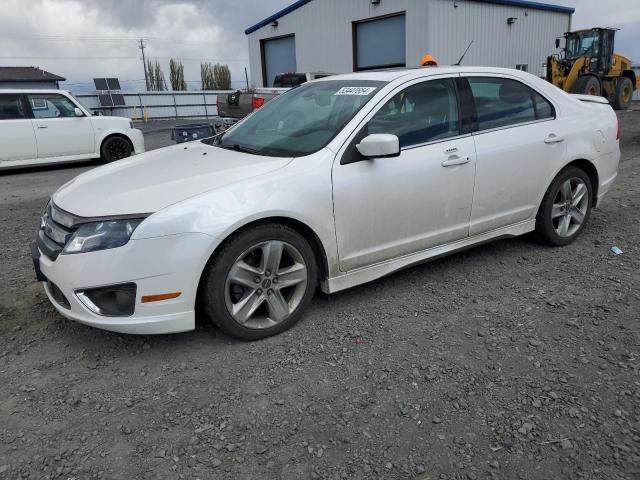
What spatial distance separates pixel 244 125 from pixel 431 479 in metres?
3.04

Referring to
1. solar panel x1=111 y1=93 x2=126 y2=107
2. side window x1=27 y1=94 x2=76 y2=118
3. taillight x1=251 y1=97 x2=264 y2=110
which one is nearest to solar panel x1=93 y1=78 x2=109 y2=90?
solar panel x1=111 y1=93 x2=126 y2=107

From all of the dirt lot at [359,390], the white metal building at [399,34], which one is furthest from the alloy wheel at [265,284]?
the white metal building at [399,34]

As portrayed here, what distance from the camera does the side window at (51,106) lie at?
10588mm

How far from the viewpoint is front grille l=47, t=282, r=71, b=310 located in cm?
299

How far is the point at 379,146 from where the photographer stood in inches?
126

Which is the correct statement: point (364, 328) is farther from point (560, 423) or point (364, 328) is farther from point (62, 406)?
point (62, 406)

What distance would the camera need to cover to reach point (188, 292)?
9.56ft

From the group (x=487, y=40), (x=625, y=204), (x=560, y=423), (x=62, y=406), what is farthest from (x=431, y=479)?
(x=487, y=40)

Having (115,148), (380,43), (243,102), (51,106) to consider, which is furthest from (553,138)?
(380,43)

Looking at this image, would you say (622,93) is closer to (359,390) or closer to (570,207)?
(570,207)

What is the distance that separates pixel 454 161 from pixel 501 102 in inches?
32.8

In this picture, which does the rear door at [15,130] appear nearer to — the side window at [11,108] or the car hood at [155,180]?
the side window at [11,108]

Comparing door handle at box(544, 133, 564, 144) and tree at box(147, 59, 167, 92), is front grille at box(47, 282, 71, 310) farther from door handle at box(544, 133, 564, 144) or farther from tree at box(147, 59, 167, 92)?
tree at box(147, 59, 167, 92)

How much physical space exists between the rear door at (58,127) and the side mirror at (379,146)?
31.0 ft
